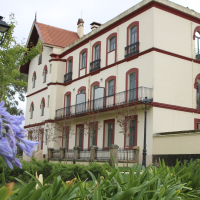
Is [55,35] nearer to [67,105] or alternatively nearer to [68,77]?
[68,77]

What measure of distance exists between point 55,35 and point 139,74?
50.4ft

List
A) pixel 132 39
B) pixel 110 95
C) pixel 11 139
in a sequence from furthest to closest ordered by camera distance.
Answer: pixel 110 95, pixel 132 39, pixel 11 139

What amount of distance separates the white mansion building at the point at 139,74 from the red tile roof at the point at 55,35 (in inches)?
138

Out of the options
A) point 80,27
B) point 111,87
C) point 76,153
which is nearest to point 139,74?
point 111,87

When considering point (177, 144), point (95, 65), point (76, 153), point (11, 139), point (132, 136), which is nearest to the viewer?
point (11, 139)

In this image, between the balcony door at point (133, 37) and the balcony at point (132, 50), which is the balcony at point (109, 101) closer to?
the balcony at point (132, 50)

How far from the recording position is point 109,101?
80.9 feet

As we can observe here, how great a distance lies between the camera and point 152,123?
20.9 meters

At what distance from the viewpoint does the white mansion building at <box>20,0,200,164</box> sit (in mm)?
21703

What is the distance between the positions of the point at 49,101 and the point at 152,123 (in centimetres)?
1382

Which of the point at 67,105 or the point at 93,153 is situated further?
the point at 67,105

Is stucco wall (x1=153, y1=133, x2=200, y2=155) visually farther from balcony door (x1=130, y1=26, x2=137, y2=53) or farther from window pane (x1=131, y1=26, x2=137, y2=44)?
window pane (x1=131, y1=26, x2=137, y2=44)

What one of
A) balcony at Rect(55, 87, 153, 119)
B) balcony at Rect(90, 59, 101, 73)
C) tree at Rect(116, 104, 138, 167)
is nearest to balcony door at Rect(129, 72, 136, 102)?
balcony at Rect(55, 87, 153, 119)

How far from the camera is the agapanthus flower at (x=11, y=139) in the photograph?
4.52ft
